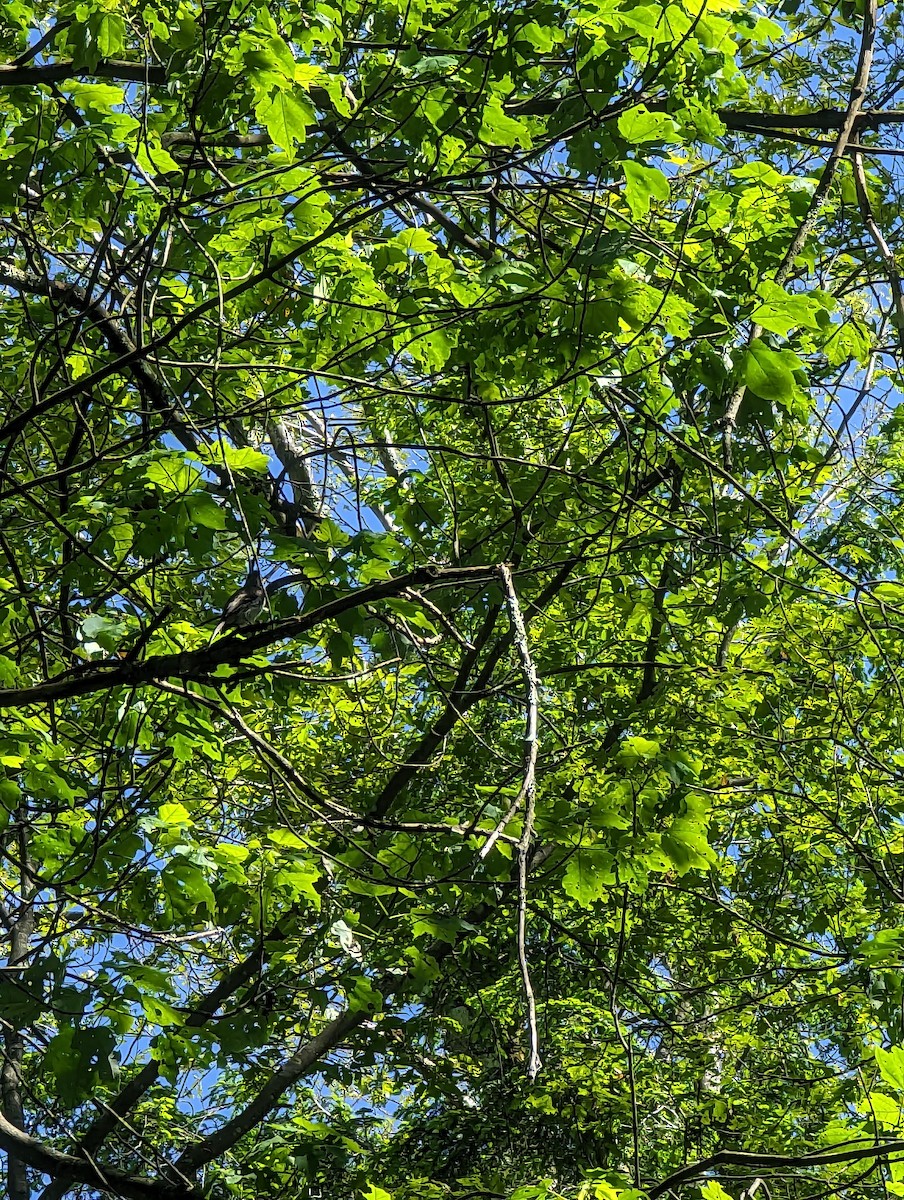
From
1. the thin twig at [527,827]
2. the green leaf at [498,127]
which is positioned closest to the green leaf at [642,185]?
the green leaf at [498,127]

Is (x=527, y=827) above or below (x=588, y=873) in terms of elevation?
below

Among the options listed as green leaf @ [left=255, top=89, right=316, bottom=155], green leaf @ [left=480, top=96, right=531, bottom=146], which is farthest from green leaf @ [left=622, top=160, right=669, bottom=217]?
green leaf @ [left=255, top=89, right=316, bottom=155]

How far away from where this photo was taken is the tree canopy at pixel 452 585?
2.96m

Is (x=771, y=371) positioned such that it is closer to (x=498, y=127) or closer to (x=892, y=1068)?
(x=498, y=127)

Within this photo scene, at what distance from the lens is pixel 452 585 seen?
120 inches

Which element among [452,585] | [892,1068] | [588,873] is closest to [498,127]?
[452,585]

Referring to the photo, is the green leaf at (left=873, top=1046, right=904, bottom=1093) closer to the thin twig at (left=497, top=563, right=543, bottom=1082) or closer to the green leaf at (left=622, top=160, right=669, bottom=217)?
the thin twig at (left=497, top=563, right=543, bottom=1082)

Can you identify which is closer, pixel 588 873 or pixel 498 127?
pixel 498 127

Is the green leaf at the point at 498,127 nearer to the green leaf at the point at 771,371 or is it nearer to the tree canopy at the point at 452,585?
the tree canopy at the point at 452,585

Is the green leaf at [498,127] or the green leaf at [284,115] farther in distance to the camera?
the green leaf at [498,127]

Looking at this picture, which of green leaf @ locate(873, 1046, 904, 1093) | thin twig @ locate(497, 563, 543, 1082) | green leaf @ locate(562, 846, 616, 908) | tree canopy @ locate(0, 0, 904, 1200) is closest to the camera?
thin twig @ locate(497, 563, 543, 1082)

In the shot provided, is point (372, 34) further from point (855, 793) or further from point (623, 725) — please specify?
point (855, 793)

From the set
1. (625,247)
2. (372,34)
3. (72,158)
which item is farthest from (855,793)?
(72,158)

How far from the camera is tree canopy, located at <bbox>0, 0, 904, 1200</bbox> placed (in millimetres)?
2955
